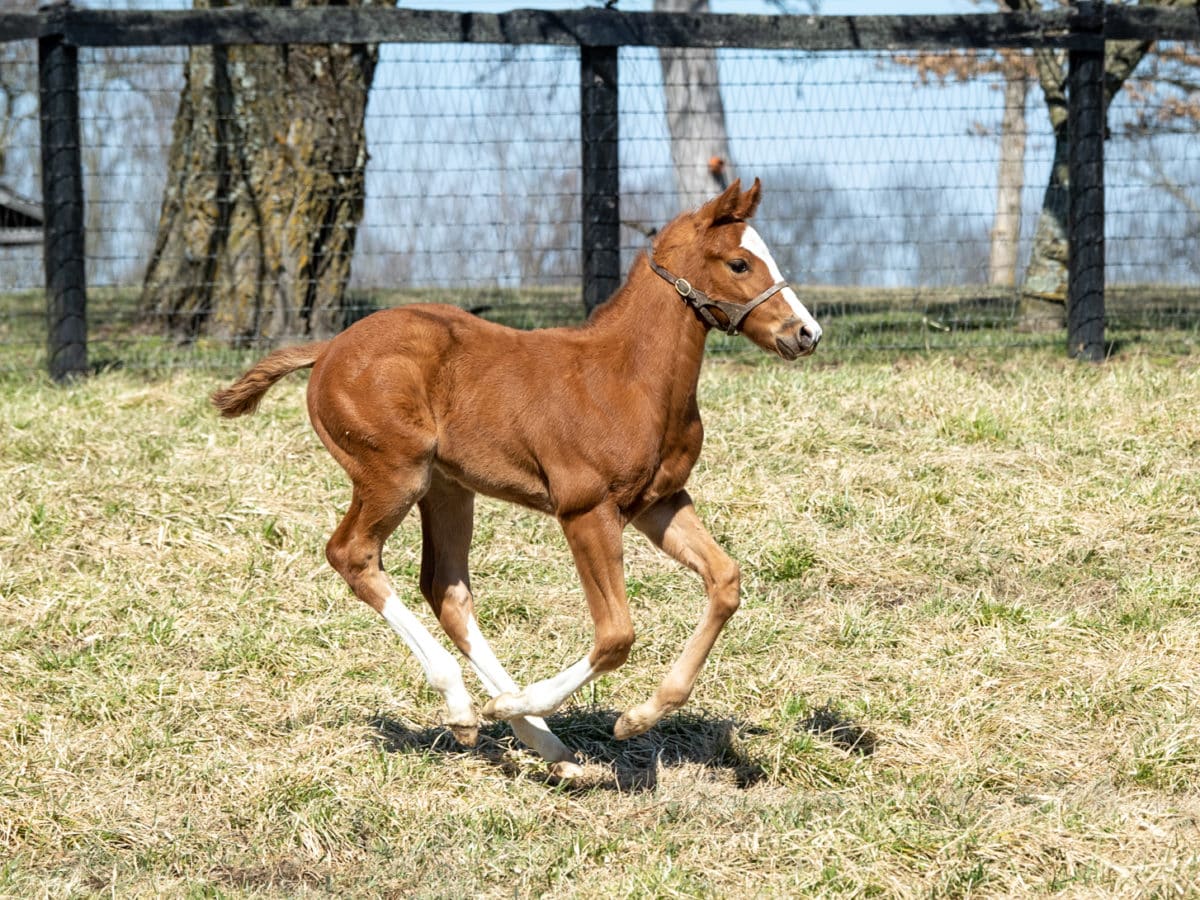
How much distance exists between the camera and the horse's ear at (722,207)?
4.40m

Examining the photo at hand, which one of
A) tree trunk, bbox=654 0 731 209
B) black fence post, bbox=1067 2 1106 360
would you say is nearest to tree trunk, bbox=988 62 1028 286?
black fence post, bbox=1067 2 1106 360

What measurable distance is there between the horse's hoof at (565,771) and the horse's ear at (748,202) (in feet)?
5.84

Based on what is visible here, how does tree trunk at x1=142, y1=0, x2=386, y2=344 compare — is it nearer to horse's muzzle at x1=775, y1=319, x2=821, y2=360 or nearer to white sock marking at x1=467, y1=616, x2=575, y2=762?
white sock marking at x1=467, y1=616, x2=575, y2=762

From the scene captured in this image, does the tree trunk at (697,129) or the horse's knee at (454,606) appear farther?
the tree trunk at (697,129)

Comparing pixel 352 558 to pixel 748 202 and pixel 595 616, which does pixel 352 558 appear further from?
pixel 748 202

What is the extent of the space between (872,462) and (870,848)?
3.73 meters

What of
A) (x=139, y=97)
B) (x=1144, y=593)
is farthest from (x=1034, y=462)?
(x=139, y=97)

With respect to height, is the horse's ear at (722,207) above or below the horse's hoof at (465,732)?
above

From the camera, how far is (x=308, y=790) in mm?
4293

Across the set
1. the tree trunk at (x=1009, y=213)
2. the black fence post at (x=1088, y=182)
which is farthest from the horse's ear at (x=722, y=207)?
the black fence post at (x=1088, y=182)

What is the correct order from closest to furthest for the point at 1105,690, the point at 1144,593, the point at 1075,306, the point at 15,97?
the point at 1105,690, the point at 1144,593, the point at 1075,306, the point at 15,97

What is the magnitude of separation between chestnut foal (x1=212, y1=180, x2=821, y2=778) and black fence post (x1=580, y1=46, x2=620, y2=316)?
4.45 m

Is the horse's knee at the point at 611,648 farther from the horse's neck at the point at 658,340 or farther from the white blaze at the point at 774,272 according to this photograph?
the white blaze at the point at 774,272

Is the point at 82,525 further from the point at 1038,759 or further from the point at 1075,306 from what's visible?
the point at 1075,306
